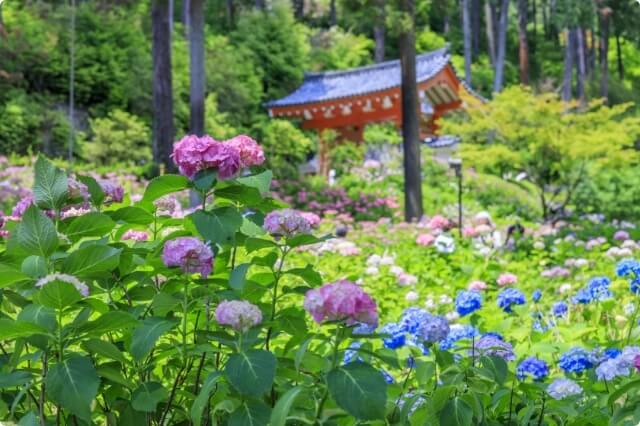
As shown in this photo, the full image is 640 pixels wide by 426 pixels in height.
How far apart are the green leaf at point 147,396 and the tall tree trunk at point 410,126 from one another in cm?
924

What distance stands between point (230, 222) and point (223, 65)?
17341mm

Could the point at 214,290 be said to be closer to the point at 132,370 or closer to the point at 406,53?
the point at 132,370

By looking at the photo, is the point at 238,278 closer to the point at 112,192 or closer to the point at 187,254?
the point at 187,254

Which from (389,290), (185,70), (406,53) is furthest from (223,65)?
(389,290)

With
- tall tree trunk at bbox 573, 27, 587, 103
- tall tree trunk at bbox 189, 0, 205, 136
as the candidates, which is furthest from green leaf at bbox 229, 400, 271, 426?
tall tree trunk at bbox 573, 27, 587, 103

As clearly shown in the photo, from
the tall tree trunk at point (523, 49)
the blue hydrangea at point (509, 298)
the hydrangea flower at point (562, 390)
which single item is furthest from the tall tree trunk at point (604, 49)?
the hydrangea flower at point (562, 390)

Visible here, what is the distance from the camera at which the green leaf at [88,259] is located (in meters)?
1.31

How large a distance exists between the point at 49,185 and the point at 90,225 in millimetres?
101

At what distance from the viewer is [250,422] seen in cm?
124

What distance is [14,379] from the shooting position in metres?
1.28

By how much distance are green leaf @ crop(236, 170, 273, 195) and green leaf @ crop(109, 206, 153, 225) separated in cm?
22

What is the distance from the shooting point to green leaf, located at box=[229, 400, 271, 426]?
1238 mm

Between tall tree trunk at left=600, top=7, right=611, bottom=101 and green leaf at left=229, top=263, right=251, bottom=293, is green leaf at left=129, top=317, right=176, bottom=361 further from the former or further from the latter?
tall tree trunk at left=600, top=7, right=611, bottom=101

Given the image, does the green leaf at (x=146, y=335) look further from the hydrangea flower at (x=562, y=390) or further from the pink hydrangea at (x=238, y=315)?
the hydrangea flower at (x=562, y=390)
